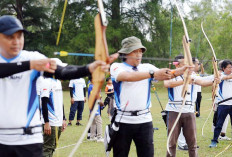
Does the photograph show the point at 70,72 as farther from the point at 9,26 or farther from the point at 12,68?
the point at 9,26

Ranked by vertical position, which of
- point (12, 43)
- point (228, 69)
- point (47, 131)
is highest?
point (12, 43)

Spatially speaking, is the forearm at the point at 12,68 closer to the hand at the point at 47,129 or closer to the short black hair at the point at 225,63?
the hand at the point at 47,129

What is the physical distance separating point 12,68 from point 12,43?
277 millimetres

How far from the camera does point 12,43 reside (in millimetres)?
3270

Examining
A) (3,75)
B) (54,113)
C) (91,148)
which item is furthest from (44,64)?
(91,148)

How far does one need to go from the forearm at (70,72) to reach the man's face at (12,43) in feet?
1.10

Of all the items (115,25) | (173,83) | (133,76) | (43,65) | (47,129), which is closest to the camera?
(43,65)

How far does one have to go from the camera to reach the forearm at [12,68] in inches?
121

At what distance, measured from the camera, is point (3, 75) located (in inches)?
124

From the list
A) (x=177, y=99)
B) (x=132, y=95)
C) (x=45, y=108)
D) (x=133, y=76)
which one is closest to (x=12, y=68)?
(x=133, y=76)

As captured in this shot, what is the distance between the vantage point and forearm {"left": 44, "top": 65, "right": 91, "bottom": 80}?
3229 mm

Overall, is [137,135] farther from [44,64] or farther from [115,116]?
[44,64]

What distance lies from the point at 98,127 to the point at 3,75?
6603 mm

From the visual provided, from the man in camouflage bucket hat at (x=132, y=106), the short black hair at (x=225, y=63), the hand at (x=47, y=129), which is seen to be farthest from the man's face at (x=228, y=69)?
the hand at (x=47, y=129)
